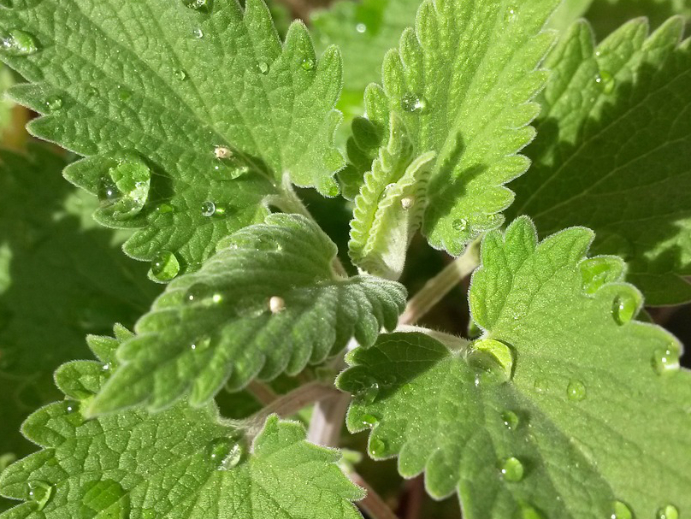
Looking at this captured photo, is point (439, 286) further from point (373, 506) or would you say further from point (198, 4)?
point (198, 4)

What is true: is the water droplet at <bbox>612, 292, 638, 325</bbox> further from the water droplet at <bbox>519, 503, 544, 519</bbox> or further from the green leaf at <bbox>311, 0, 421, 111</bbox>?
the green leaf at <bbox>311, 0, 421, 111</bbox>

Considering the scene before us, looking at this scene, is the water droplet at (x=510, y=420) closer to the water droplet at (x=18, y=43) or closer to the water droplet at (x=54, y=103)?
the water droplet at (x=54, y=103)

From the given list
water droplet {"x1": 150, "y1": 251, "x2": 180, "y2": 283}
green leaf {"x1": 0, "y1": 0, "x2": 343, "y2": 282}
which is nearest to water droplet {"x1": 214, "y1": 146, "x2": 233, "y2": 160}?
green leaf {"x1": 0, "y1": 0, "x2": 343, "y2": 282}

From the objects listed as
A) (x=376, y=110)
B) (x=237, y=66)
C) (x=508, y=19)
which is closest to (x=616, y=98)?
(x=508, y=19)

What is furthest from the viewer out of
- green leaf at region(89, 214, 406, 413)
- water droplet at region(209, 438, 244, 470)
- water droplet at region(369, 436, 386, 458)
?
water droplet at region(209, 438, 244, 470)

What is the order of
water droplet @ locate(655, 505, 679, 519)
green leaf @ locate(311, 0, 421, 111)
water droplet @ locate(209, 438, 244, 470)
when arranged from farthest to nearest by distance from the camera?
green leaf @ locate(311, 0, 421, 111) → water droplet @ locate(209, 438, 244, 470) → water droplet @ locate(655, 505, 679, 519)

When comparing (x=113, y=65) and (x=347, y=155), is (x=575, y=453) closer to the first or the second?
(x=347, y=155)

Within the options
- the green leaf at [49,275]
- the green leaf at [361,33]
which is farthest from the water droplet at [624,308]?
the green leaf at [361,33]
